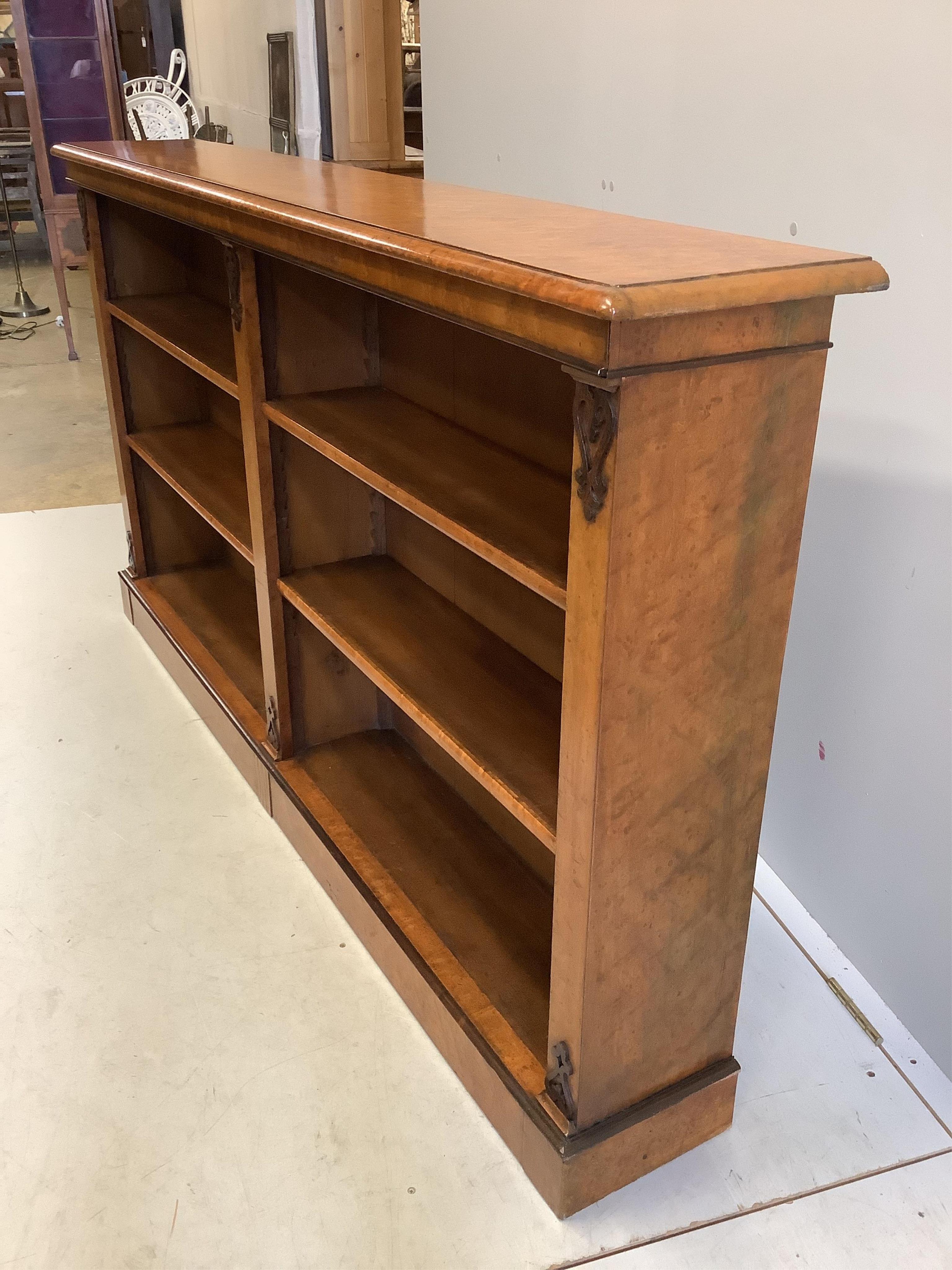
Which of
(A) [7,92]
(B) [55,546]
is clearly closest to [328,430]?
(B) [55,546]

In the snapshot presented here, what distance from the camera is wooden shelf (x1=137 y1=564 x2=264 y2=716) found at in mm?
2715

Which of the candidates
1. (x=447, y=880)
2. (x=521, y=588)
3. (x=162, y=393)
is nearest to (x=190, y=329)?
Answer: (x=162, y=393)

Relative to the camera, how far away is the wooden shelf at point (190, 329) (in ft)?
7.75

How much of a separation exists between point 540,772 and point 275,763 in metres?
0.96

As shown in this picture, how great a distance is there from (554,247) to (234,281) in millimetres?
947

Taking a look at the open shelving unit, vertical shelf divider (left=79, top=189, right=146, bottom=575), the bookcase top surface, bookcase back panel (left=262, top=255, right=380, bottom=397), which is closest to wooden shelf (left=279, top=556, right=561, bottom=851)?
the open shelving unit

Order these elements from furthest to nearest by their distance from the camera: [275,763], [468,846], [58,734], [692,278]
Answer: [58,734] < [275,763] < [468,846] < [692,278]

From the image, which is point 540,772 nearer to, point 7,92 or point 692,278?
point 692,278

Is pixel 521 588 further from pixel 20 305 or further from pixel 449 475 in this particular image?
pixel 20 305

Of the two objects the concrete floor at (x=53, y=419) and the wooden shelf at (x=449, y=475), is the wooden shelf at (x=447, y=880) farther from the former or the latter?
the concrete floor at (x=53, y=419)

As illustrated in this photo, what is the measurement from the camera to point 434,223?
4.70 feet

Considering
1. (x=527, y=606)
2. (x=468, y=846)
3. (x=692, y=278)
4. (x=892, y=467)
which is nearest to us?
(x=692, y=278)

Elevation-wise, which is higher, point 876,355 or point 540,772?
point 876,355

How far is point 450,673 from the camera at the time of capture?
1865 millimetres
